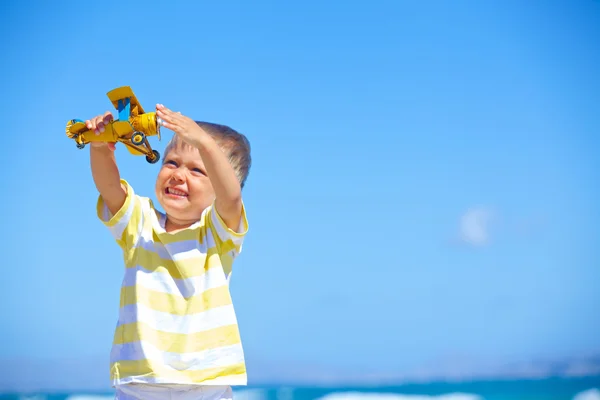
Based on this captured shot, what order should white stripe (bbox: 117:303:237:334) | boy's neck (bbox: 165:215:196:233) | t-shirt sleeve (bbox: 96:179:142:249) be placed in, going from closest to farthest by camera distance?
white stripe (bbox: 117:303:237:334), t-shirt sleeve (bbox: 96:179:142:249), boy's neck (bbox: 165:215:196:233)

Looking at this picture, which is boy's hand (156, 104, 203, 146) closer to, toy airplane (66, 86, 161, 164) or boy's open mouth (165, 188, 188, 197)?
toy airplane (66, 86, 161, 164)

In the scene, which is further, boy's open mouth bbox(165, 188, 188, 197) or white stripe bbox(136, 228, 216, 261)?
boy's open mouth bbox(165, 188, 188, 197)

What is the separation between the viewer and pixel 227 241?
2236 mm

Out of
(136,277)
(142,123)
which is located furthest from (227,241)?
(142,123)

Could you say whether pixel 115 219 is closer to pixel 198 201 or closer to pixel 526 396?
pixel 198 201

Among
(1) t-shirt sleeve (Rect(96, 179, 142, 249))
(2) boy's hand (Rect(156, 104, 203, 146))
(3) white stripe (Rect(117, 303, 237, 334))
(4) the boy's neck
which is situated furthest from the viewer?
(4) the boy's neck

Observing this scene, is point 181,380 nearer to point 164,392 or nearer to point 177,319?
point 164,392

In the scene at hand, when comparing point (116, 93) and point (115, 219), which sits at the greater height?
point (116, 93)

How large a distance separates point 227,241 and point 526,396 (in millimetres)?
6439

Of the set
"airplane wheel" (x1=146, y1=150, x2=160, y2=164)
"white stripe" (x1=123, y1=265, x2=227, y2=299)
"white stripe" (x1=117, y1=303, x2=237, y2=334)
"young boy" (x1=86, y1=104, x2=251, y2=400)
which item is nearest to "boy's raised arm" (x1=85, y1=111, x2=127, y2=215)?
"young boy" (x1=86, y1=104, x2=251, y2=400)

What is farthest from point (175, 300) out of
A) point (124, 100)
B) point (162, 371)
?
point (124, 100)

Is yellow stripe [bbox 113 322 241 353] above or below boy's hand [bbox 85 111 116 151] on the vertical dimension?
below

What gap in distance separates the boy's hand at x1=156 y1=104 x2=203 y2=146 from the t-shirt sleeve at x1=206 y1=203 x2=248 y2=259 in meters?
0.28

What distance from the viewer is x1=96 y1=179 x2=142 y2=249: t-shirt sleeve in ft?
7.30
